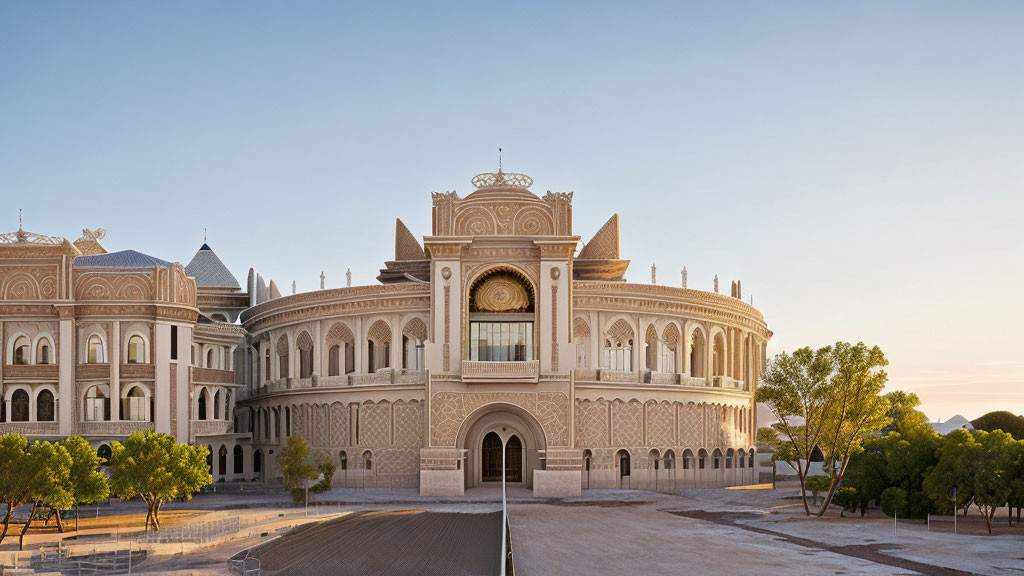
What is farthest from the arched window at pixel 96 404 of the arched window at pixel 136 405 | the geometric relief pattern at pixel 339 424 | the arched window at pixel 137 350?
the geometric relief pattern at pixel 339 424

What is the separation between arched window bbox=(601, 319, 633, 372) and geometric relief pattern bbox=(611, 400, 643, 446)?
245cm

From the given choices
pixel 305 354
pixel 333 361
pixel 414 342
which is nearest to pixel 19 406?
pixel 305 354

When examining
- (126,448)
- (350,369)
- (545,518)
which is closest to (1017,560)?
(545,518)

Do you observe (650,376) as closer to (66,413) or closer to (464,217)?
(464,217)

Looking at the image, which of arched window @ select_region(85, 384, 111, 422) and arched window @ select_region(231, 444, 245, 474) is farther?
arched window @ select_region(231, 444, 245, 474)

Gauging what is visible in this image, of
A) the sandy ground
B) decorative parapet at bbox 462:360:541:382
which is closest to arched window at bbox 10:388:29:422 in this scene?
the sandy ground

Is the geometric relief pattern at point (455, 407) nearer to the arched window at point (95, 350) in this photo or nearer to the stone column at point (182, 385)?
the stone column at point (182, 385)

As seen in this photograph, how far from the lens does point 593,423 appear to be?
186 ft

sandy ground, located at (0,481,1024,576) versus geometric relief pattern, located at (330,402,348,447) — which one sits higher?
geometric relief pattern, located at (330,402,348,447)

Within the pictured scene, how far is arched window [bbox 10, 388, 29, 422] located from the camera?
170 ft

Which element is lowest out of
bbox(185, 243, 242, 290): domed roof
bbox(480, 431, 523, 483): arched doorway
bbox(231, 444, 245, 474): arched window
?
bbox(231, 444, 245, 474): arched window

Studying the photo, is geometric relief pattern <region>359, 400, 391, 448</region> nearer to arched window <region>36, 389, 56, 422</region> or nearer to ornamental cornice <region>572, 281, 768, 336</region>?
ornamental cornice <region>572, 281, 768, 336</region>

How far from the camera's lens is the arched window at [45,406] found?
52000 millimetres

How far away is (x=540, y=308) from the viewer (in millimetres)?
53500
